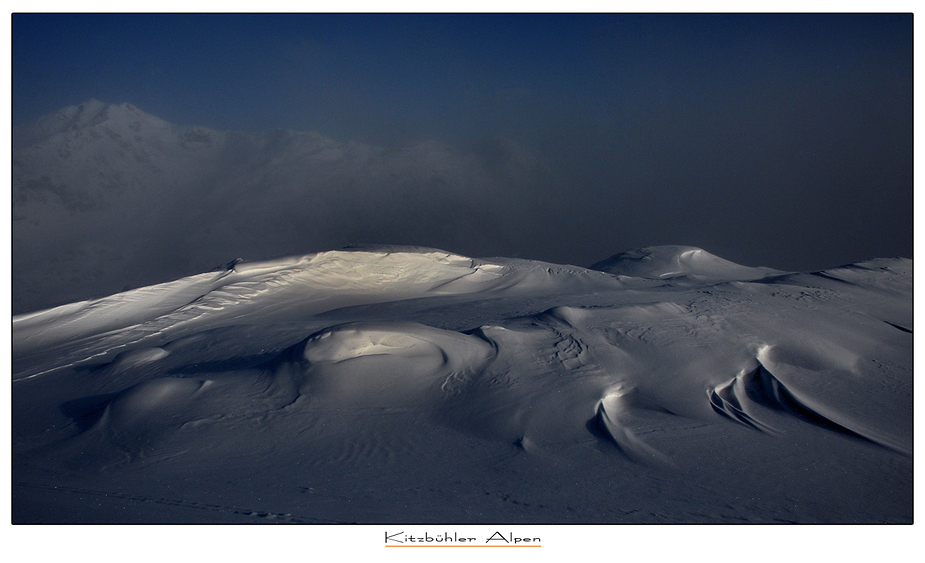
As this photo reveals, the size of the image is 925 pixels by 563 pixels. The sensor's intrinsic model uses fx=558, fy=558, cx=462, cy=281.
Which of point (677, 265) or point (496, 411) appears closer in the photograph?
point (496, 411)

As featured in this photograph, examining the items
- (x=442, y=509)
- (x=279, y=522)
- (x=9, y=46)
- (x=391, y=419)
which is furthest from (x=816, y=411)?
(x=9, y=46)

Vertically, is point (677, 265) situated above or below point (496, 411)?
below

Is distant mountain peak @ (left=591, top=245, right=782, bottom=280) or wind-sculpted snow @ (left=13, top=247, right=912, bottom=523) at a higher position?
wind-sculpted snow @ (left=13, top=247, right=912, bottom=523)

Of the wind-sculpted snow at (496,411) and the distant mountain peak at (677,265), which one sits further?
the distant mountain peak at (677,265)

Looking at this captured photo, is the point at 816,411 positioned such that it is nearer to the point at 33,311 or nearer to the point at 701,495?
the point at 701,495

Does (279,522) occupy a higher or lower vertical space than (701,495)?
higher

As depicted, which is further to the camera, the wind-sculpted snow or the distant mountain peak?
the distant mountain peak

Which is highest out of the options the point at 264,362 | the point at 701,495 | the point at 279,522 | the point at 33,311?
the point at 33,311

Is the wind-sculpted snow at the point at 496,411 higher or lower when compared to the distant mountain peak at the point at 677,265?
higher
